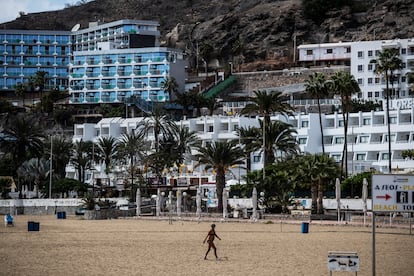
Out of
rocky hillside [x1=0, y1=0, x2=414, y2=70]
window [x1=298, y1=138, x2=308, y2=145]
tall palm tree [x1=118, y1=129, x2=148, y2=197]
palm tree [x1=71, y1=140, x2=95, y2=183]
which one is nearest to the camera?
tall palm tree [x1=118, y1=129, x2=148, y2=197]

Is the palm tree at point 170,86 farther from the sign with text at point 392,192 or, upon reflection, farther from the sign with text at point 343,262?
the sign with text at point 392,192

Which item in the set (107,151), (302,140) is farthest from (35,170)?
(302,140)

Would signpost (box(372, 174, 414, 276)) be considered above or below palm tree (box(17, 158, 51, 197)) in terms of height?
below

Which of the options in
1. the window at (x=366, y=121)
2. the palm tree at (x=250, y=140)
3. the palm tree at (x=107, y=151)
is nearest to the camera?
the palm tree at (x=250, y=140)

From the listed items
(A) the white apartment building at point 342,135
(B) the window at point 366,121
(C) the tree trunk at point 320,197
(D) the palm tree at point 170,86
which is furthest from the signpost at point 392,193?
(D) the palm tree at point 170,86

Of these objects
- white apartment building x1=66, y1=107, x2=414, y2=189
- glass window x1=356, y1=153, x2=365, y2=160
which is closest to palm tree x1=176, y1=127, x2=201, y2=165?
white apartment building x1=66, y1=107, x2=414, y2=189

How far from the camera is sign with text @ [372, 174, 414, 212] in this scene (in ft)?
88.9

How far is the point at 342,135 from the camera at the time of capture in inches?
4316

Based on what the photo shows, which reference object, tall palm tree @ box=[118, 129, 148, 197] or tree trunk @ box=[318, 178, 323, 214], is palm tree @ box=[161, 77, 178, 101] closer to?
tall palm tree @ box=[118, 129, 148, 197]

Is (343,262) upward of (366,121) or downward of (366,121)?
downward

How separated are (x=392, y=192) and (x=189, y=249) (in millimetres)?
18988

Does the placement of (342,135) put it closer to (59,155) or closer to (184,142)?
(184,142)

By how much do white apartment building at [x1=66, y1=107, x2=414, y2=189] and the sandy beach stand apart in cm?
4119

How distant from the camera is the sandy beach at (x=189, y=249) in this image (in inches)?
1425
